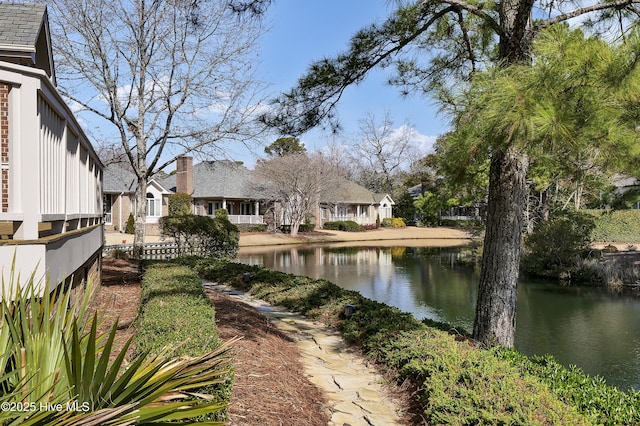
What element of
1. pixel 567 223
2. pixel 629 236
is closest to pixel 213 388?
pixel 567 223

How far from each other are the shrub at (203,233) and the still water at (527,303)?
2853 mm

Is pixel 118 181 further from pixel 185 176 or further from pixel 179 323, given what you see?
pixel 179 323

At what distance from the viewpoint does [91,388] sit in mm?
1968

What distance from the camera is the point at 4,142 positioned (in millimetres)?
3418

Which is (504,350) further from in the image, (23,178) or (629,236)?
(629,236)

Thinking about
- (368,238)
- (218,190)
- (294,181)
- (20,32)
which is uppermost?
(20,32)

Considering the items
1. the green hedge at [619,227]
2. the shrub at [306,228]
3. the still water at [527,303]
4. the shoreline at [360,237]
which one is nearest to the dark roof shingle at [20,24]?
the still water at [527,303]

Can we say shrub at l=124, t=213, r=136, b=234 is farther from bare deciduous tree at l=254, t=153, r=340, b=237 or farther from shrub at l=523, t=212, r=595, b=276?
shrub at l=523, t=212, r=595, b=276

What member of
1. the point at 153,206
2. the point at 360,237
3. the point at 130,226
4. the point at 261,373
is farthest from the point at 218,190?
the point at 261,373

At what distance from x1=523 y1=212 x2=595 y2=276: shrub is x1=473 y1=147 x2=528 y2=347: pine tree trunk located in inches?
530

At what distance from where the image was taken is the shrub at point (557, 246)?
18.1 meters

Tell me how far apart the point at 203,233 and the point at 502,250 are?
13.4 m

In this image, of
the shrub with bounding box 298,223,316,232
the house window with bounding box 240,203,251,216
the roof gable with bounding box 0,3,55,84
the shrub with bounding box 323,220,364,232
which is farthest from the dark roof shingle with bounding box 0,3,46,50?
the shrub with bounding box 323,220,364,232

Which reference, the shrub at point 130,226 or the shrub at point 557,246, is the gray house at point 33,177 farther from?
the shrub at point 130,226
